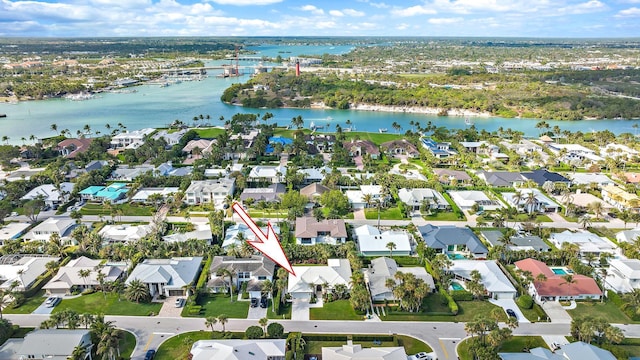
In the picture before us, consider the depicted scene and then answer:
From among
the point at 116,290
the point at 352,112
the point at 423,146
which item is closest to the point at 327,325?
the point at 116,290

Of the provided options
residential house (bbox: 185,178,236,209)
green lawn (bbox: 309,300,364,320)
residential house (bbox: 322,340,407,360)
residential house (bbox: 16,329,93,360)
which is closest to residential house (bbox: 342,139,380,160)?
residential house (bbox: 185,178,236,209)

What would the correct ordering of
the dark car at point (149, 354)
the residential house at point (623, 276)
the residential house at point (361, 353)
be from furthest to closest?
the residential house at point (623, 276)
the dark car at point (149, 354)
the residential house at point (361, 353)

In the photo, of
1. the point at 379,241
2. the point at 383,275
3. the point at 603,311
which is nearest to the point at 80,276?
the point at 383,275

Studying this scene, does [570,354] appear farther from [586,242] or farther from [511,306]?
[586,242]

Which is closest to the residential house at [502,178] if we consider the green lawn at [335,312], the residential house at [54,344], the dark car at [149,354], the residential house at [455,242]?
the residential house at [455,242]

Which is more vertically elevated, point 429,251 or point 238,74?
point 238,74

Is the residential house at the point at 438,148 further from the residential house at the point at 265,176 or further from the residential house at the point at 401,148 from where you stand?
the residential house at the point at 265,176

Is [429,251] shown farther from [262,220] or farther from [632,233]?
[632,233]
